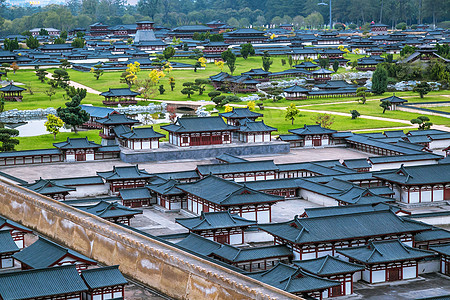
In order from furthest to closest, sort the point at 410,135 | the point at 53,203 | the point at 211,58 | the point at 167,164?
the point at 211,58, the point at 410,135, the point at 167,164, the point at 53,203

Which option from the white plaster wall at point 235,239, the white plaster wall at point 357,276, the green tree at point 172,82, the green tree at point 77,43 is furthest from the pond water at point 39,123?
the green tree at point 77,43

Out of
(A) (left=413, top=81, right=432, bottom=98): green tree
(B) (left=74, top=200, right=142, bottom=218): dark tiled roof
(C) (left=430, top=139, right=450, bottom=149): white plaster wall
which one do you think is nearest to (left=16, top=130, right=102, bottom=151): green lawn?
(B) (left=74, top=200, right=142, bottom=218): dark tiled roof

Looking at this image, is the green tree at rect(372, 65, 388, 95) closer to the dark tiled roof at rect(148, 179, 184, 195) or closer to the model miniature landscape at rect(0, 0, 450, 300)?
the model miniature landscape at rect(0, 0, 450, 300)

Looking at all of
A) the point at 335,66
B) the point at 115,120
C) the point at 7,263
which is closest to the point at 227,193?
the point at 7,263

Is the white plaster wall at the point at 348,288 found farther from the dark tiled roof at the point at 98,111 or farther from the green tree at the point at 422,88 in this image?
the green tree at the point at 422,88

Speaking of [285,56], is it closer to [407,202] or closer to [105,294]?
[407,202]

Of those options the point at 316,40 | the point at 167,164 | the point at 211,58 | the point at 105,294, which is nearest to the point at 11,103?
the point at 167,164
